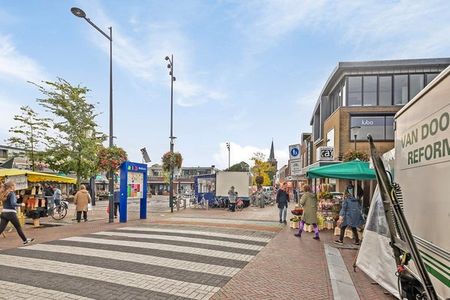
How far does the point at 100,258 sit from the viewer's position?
7.75 meters

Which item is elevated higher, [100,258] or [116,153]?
[116,153]

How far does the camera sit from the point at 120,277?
6277 mm

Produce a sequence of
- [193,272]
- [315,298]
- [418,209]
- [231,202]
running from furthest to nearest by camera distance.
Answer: [231,202]
[193,272]
[315,298]
[418,209]

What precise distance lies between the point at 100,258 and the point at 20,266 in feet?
4.96

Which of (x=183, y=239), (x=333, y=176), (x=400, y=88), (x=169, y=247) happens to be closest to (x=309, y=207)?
(x=333, y=176)

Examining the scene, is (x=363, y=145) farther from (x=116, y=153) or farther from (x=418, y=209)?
(x=418, y=209)

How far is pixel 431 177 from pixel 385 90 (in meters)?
28.4

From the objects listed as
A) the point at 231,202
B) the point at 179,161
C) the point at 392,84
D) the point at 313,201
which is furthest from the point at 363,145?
the point at 313,201

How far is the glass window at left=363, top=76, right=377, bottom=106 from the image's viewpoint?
95.0 feet

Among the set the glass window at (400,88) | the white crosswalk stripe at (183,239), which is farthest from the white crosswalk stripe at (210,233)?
the glass window at (400,88)

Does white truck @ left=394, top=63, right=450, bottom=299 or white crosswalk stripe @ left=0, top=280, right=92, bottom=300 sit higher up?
white truck @ left=394, top=63, right=450, bottom=299

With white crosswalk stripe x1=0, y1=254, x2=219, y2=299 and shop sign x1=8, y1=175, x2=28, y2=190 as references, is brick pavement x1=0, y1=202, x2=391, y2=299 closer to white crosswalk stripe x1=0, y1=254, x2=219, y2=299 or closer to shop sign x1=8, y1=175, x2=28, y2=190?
white crosswalk stripe x1=0, y1=254, x2=219, y2=299

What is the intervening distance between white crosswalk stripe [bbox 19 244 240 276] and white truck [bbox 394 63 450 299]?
12.7 feet

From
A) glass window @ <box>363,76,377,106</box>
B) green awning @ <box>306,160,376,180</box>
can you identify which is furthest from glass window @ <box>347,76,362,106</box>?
green awning @ <box>306,160,376,180</box>
